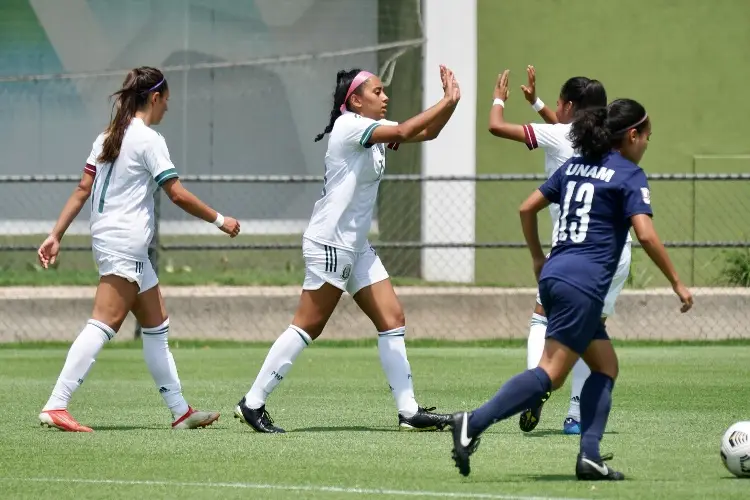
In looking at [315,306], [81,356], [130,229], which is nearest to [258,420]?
[315,306]

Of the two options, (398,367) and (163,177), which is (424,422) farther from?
(163,177)

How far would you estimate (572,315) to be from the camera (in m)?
6.59

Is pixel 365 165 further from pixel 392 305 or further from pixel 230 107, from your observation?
pixel 230 107

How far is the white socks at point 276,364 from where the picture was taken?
8.58 m

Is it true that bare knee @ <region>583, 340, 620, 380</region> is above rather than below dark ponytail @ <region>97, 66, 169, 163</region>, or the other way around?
below

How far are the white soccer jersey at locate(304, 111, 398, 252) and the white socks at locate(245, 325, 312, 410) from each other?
55 cm

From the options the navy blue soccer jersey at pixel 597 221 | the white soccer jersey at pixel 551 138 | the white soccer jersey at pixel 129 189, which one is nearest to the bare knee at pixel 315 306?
the white soccer jersey at pixel 129 189

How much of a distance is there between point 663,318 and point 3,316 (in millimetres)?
6492

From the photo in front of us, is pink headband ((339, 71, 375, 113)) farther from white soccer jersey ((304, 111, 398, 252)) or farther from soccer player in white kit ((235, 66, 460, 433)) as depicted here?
white soccer jersey ((304, 111, 398, 252))

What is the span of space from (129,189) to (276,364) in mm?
1286

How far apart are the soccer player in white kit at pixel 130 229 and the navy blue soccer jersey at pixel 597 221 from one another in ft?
7.85

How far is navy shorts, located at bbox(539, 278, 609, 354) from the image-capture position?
659 cm

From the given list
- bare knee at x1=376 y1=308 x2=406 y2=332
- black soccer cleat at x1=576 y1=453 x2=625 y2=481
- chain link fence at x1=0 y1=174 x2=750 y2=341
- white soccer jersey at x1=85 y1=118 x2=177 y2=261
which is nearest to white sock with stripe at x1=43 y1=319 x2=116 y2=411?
white soccer jersey at x1=85 y1=118 x2=177 y2=261

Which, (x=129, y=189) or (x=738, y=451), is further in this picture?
(x=129, y=189)
